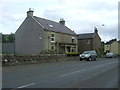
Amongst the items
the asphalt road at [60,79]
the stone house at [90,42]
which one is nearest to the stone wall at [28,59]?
the asphalt road at [60,79]

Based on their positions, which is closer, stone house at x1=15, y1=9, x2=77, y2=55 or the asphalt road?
the asphalt road

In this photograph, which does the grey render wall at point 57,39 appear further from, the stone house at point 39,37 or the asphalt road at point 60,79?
the asphalt road at point 60,79

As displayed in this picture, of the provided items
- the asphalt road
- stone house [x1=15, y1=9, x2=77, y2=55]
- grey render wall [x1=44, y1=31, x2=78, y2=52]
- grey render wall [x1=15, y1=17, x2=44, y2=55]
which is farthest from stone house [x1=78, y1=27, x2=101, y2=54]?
the asphalt road

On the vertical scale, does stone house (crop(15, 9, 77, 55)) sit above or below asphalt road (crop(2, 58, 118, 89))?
above

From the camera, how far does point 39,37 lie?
46.2m

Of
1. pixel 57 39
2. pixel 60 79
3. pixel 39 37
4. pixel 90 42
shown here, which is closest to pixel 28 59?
pixel 60 79

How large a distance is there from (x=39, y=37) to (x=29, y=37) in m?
3.57

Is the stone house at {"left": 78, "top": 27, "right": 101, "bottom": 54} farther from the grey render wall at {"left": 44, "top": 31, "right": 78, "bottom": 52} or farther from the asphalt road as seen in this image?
the asphalt road

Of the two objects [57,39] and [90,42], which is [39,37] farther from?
[90,42]

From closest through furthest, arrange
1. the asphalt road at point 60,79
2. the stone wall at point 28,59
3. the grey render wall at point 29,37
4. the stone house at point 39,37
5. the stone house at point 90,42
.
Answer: the asphalt road at point 60,79, the stone wall at point 28,59, the stone house at point 39,37, the grey render wall at point 29,37, the stone house at point 90,42

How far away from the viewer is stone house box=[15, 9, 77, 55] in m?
45.8

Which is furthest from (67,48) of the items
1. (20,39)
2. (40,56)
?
(40,56)

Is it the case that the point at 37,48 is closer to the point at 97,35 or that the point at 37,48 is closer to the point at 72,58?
the point at 72,58

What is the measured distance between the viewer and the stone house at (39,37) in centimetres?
4575
